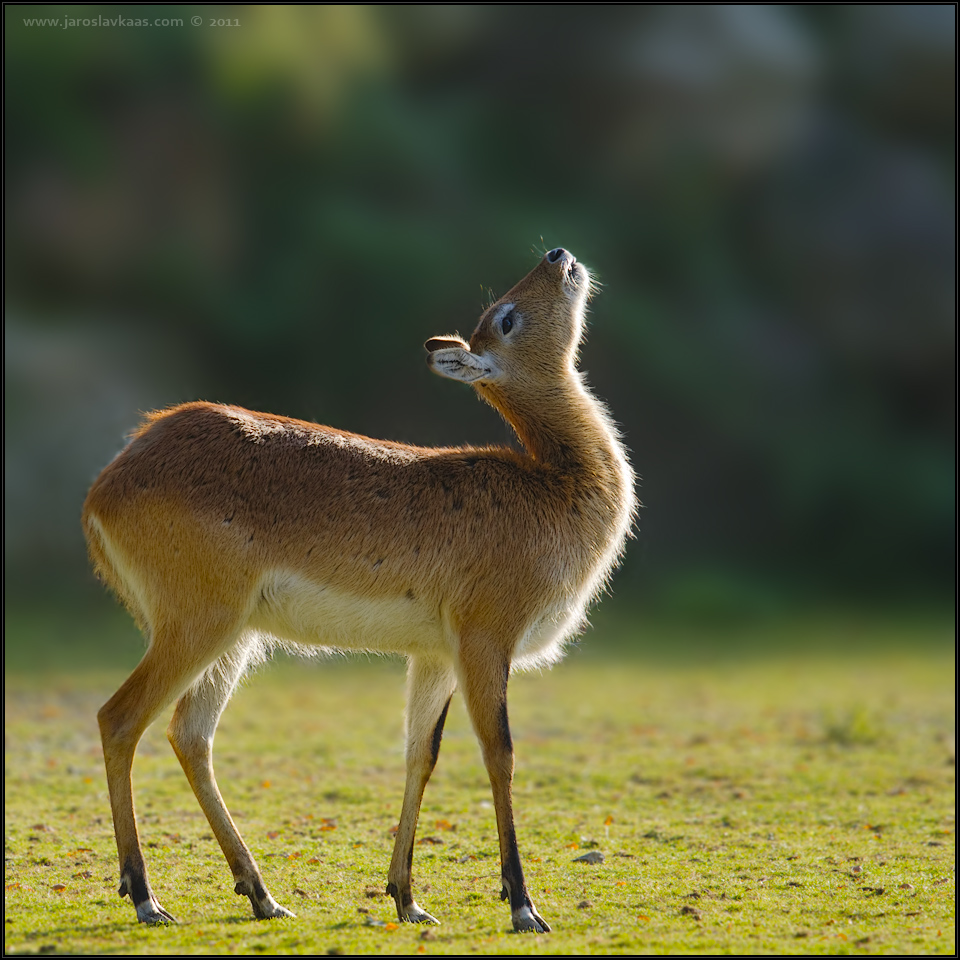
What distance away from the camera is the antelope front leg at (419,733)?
17.7 ft

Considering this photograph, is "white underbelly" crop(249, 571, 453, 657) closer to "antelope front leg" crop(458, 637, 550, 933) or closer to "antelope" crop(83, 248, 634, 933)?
"antelope" crop(83, 248, 634, 933)

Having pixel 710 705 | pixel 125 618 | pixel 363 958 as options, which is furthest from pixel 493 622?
pixel 125 618

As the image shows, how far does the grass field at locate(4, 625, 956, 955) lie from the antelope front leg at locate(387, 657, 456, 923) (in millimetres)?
316

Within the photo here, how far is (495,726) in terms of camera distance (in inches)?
203

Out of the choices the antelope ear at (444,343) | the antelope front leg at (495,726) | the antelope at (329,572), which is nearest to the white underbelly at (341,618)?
the antelope at (329,572)

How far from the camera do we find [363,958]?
14.4 feet

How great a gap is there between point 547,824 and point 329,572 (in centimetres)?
281

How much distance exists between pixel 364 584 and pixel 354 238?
17272 mm

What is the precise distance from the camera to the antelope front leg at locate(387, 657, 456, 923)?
5.41 m

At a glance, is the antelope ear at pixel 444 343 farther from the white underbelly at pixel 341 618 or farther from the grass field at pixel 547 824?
the grass field at pixel 547 824

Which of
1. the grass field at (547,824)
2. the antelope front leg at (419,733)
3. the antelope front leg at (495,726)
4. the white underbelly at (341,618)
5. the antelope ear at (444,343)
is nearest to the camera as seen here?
the grass field at (547,824)

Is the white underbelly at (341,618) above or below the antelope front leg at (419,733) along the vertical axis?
above

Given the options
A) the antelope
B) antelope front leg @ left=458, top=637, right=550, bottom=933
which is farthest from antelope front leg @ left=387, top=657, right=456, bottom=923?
antelope front leg @ left=458, top=637, right=550, bottom=933

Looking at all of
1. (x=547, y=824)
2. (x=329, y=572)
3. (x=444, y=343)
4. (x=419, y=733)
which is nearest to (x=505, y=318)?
(x=444, y=343)
